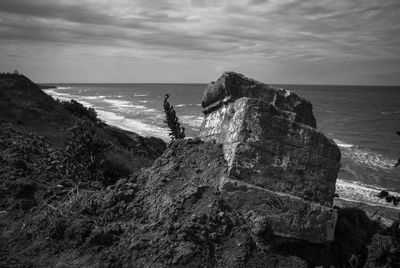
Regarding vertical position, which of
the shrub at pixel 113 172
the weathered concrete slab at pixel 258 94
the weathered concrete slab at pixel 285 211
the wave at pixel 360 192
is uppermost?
the weathered concrete slab at pixel 258 94

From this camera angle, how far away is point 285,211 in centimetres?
550

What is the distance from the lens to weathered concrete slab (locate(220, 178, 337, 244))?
5.39 metres

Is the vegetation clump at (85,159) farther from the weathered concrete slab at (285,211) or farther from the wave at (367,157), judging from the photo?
the wave at (367,157)

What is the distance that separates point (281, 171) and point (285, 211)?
2.29 ft

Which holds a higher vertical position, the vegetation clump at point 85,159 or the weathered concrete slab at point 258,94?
the weathered concrete slab at point 258,94

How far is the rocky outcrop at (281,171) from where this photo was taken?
5.49m

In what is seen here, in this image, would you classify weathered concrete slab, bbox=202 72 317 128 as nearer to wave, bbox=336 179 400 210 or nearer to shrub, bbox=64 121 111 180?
shrub, bbox=64 121 111 180

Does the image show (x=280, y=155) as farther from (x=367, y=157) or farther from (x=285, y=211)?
(x=367, y=157)

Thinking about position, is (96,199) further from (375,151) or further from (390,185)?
(375,151)

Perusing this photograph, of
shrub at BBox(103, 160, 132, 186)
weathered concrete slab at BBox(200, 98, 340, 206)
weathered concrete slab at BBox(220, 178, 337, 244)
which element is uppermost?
weathered concrete slab at BBox(200, 98, 340, 206)

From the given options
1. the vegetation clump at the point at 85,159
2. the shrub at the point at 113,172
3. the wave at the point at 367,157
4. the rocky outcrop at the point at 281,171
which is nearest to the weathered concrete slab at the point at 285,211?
the rocky outcrop at the point at 281,171

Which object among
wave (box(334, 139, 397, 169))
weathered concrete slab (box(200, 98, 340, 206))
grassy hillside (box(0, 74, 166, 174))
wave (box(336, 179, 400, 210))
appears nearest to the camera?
weathered concrete slab (box(200, 98, 340, 206))

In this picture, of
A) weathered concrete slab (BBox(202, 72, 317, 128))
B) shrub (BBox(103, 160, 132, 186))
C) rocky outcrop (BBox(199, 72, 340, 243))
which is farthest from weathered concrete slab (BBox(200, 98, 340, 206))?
shrub (BBox(103, 160, 132, 186))

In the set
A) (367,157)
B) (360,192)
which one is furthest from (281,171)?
(367,157)
